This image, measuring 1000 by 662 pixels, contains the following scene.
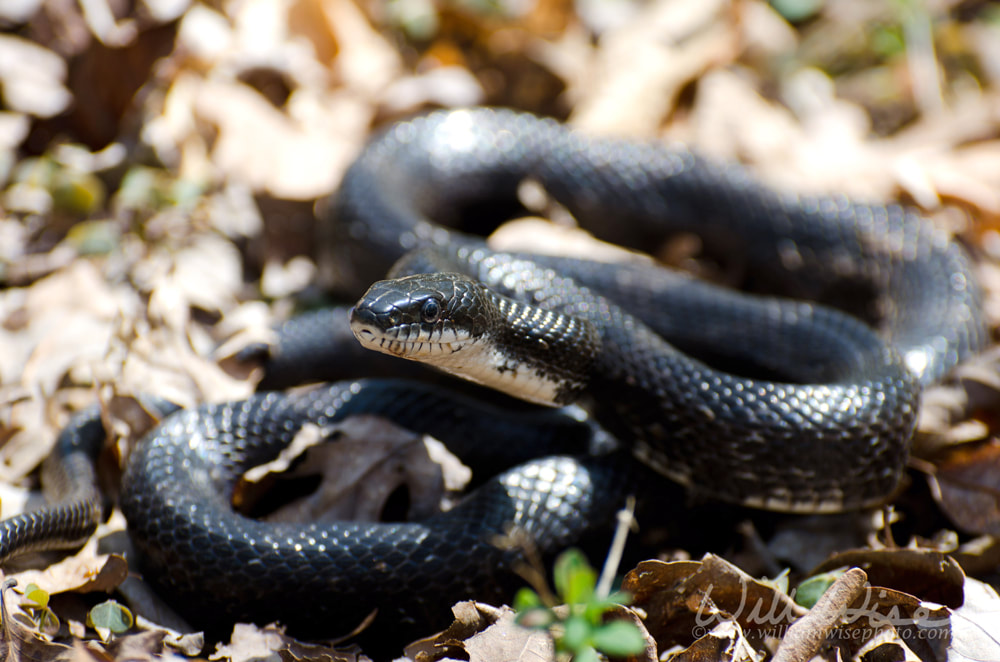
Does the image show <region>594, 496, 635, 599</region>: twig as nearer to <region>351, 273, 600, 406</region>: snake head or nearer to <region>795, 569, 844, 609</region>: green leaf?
<region>351, 273, 600, 406</region>: snake head

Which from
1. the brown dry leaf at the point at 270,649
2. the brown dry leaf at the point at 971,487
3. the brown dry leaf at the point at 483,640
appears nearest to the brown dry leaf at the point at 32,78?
the brown dry leaf at the point at 270,649

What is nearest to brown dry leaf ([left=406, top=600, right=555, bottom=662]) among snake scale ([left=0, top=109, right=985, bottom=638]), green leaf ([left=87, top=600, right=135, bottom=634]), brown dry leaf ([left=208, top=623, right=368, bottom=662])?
snake scale ([left=0, top=109, right=985, bottom=638])

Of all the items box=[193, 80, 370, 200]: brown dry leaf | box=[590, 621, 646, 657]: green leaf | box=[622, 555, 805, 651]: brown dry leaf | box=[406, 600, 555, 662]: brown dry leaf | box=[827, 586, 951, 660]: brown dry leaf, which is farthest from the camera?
box=[193, 80, 370, 200]: brown dry leaf

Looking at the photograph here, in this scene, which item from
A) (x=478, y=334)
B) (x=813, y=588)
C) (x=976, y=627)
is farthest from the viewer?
(x=478, y=334)

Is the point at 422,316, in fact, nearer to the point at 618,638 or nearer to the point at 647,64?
the point at 618,638

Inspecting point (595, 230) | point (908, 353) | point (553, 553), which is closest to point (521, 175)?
point (595, 230)

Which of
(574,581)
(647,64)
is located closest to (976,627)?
(574,581)

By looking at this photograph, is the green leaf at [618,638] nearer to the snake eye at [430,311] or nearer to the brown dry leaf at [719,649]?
the brown dry leaf at [719,649]
